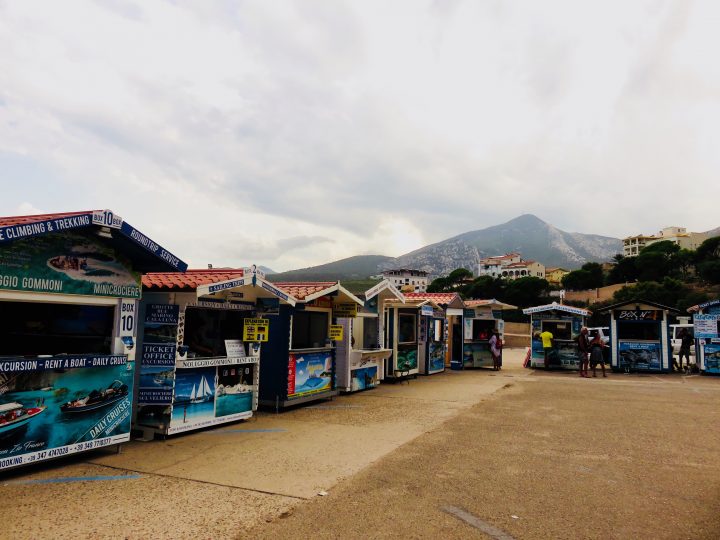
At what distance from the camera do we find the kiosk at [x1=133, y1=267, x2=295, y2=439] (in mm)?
7438

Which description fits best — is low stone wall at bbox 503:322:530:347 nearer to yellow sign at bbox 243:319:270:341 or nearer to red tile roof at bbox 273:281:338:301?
red tile roof at bbox 273:281:338:301

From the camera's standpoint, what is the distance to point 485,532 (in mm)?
4383

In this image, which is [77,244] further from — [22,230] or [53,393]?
[53,393]

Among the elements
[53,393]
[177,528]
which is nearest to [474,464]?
[177,528]

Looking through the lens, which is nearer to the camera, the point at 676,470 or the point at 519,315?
the point at 676,470

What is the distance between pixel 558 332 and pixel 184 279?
54.3ft

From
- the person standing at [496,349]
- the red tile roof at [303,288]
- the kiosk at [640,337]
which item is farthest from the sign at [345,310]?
the kiosk at [640,337]

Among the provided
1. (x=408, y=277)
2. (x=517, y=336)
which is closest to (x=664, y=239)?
(x=408, y=277)

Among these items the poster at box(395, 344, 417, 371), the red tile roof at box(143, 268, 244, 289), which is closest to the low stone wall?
the poster at box(395, 344, 417, 371)

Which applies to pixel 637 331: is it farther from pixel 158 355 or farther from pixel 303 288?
pixel 158 355

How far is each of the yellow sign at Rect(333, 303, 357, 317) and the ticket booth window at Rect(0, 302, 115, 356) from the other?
5.22 metres

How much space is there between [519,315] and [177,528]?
5931 cm

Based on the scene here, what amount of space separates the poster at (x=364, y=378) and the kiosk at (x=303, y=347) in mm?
1070

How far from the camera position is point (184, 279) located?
807 centimetres
